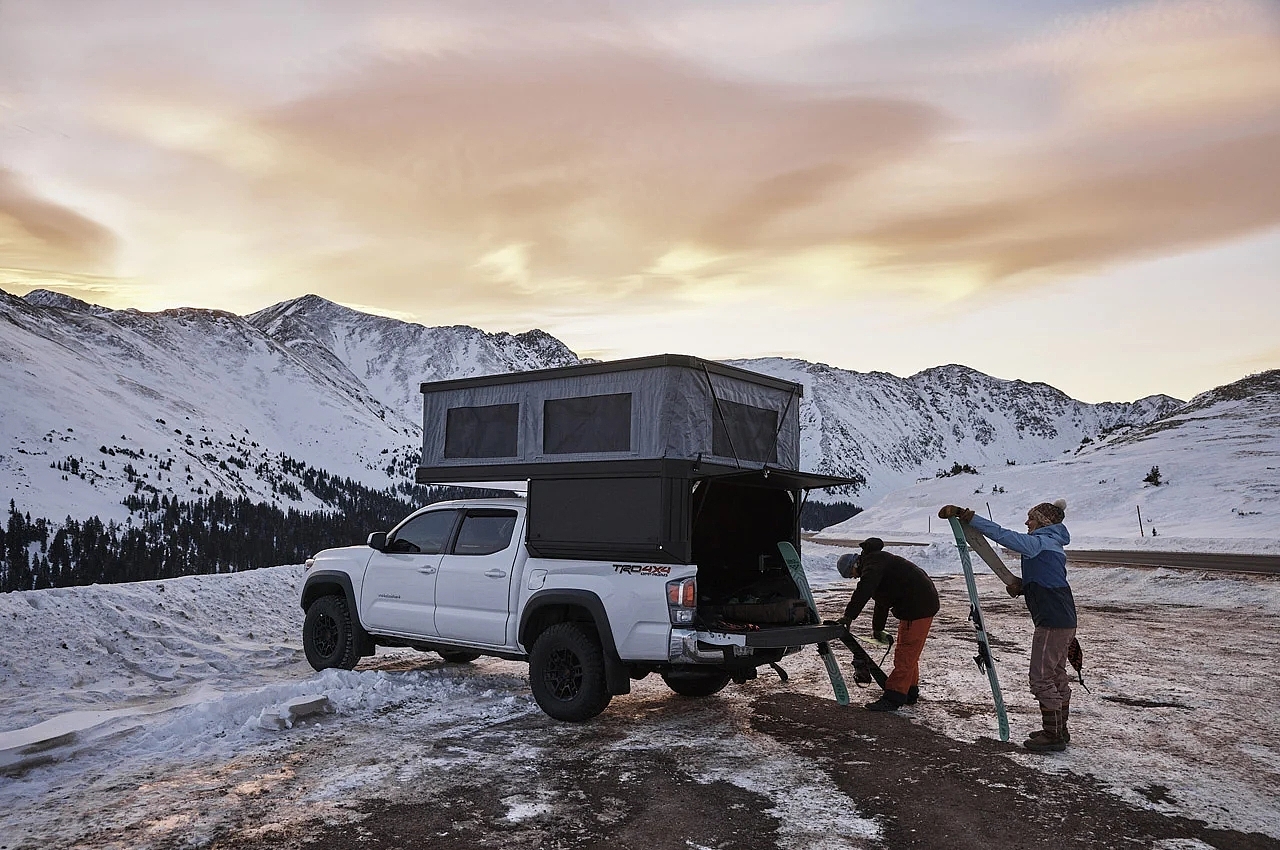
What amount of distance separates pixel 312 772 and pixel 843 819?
3749 millimetres

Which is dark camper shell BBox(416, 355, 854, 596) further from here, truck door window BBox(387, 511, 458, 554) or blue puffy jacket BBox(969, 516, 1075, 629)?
blue puffy jacket BBox(969, 516, 1075, 629)

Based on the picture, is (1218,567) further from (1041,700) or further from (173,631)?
(173,631)

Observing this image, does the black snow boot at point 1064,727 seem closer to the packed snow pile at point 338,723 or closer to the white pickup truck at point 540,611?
the packed snow pile at point 338,723

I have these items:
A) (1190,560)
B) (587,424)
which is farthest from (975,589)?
(1190,560)

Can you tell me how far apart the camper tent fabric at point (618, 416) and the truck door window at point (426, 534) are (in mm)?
606

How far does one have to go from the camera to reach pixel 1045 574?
754 cm

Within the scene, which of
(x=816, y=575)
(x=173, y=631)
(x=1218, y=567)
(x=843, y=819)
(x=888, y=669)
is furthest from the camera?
(x=816, y=575)

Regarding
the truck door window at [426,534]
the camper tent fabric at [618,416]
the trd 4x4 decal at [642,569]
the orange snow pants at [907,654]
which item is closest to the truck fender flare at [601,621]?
the trd 4x4 decal at [642,569]

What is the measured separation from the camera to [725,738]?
7848mm

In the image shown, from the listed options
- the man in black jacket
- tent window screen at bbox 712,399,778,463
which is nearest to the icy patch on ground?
the man in black jacket

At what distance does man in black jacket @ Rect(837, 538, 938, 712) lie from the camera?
8875 millimetres

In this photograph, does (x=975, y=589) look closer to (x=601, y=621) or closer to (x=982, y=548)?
(x=982, y=548)

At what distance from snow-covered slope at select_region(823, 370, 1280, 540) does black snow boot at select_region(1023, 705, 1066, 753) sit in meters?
29.3

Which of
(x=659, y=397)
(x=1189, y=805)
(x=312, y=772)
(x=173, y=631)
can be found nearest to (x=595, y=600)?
(x=659, y=397)
